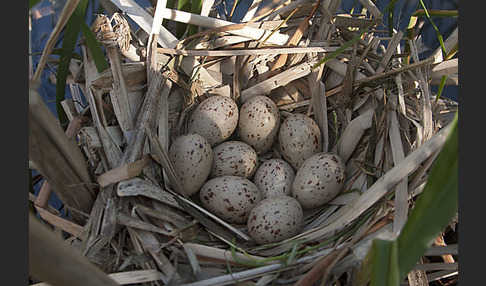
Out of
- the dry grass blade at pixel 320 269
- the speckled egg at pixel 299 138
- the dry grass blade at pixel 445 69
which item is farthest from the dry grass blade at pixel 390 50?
the dry grass blade at pixel 320 269

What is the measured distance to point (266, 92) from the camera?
1.19m

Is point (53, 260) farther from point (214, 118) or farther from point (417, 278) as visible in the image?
point (214, 118)

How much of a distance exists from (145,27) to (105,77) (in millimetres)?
182

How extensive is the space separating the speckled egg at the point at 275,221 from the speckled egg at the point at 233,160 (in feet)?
0.52

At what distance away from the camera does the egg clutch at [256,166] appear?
98 centimetres

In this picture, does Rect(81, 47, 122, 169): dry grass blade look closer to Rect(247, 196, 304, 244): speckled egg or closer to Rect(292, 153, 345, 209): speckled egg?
Rect(247, 196, 304, 244): speckled egg

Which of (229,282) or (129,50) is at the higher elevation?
(129,50)

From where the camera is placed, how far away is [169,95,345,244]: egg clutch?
0.98m

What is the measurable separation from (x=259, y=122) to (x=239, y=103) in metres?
0.12

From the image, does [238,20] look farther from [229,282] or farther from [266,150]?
[229,282]

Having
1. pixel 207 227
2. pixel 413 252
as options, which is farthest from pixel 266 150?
pixel 413 252

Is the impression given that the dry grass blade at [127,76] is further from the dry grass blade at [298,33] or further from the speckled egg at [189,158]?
the dry grass blade at [298,33]

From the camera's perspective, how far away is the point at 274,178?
1.10 m

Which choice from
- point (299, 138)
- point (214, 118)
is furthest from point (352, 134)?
point (214, 118)
